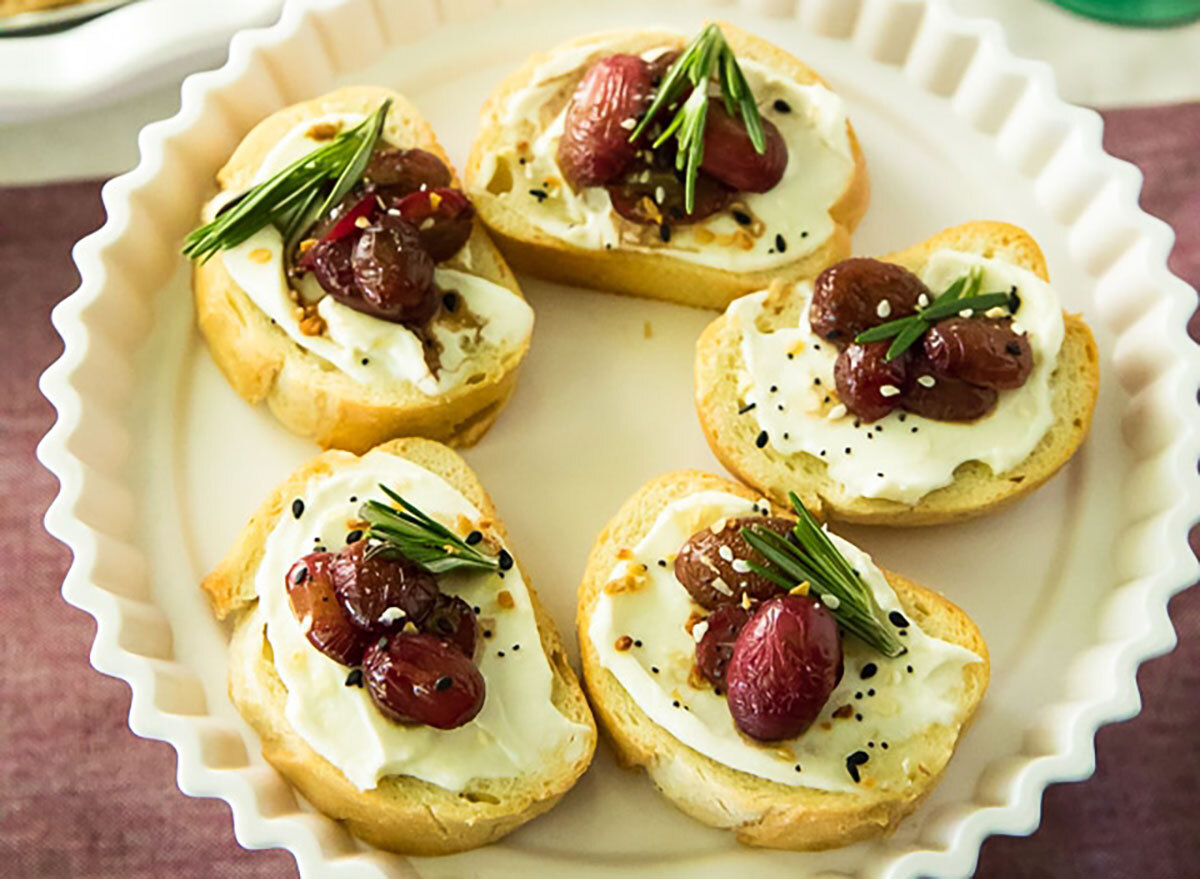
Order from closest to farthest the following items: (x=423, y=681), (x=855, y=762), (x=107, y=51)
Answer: (x=423, y=681)
(x=855, y=762)
(x=107, y=51)

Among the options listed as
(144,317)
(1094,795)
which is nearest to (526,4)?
(144,317)

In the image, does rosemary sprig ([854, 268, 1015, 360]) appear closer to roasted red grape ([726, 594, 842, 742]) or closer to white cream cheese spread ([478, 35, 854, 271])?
white cream cheese spread ([478, 35, 854, 271])

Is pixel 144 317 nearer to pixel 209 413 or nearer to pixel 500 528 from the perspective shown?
pixel 209 413

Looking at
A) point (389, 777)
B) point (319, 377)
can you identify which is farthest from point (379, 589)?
point (319, 377)

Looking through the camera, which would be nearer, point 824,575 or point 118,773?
point 824,575

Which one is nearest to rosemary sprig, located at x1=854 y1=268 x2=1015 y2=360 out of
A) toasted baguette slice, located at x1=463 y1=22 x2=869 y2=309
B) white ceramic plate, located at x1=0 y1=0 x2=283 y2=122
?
toasted baguette slice, located at x1=463 y1=22 x2=869 y2=309

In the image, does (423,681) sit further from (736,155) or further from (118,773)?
(736,155)
